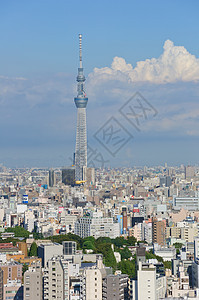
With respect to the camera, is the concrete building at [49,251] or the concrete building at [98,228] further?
the concrete building at [98,228]

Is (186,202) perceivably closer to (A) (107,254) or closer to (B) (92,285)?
(A) (107,254)

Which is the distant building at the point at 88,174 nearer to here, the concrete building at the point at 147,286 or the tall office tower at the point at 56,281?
the tall office tower at the point at 56,281

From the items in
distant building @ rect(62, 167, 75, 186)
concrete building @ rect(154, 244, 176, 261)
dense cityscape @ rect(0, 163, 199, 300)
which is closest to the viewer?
dense cityscape @ rect(0, 163, 199, 300)

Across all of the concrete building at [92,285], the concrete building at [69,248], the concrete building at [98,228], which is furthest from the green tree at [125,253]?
the concrete building at [92,285]

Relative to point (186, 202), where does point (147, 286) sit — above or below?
below

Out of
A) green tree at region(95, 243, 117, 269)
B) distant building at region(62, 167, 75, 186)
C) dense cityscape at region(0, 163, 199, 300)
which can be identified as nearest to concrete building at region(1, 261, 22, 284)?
dense cityscape at region(0, 163, 199, 300)

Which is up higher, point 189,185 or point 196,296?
point 189,185

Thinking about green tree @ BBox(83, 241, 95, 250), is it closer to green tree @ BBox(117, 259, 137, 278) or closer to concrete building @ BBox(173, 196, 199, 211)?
green tree @ BBox(117, 259, 137, 278)

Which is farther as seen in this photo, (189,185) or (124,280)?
(189,185)

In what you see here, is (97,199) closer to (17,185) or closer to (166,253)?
(17,185)

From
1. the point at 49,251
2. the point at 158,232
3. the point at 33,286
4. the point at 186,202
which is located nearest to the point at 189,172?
the point at 186,202

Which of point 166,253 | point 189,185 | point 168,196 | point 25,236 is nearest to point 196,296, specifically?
point 166,253
